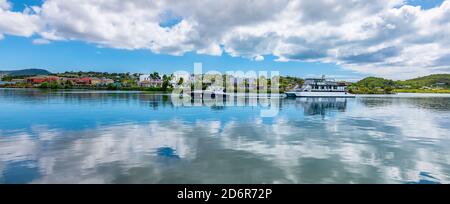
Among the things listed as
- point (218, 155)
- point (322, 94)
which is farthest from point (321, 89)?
point (218, 155)

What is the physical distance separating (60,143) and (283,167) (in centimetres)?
1296

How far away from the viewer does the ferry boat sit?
88812mm

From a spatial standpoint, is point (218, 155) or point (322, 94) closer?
point (218, 155)

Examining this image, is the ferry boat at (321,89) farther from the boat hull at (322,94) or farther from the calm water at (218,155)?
the calm water at (218,155)

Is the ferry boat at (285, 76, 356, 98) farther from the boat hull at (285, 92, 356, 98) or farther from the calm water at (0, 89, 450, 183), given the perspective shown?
the calm water at (0, 89, 450, 183)

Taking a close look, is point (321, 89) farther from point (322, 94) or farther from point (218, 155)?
point (218, 155)

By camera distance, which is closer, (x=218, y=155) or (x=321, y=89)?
(x=218, y=155)

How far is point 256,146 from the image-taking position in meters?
16.3

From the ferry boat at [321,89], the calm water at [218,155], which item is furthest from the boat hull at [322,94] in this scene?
the calm water at [218,155]

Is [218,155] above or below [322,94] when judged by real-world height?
below

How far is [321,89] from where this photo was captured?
300 feet

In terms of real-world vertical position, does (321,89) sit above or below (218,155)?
above

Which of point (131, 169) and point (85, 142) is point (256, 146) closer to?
point (131, 169)
